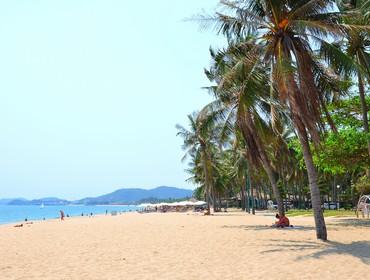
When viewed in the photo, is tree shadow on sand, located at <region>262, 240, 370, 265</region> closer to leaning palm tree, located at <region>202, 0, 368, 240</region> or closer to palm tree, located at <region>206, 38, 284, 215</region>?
A: leaning palm tree, located at <region>202, 0, 368, 240</region>

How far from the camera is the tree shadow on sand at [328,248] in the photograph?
11.9 m

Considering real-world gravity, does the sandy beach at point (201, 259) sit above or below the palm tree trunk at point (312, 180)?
below

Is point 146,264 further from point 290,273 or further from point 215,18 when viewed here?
point 215,18

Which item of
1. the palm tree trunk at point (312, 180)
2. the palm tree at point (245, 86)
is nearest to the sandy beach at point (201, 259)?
the palm tree trunk at point (312, 180)

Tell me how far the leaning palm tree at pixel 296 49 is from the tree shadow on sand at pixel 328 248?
1.16m

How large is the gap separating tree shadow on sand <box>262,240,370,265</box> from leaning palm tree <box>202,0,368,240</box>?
116 centimetres

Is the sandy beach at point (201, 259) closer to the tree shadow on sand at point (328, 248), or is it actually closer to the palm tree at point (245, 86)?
the tree shadow on sand at point (328, 248)

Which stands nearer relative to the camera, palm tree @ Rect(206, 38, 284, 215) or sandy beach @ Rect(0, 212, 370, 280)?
sandy beach @ Rect(0, 212, 370, 280)

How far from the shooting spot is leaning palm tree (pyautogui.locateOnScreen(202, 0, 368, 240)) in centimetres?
1422

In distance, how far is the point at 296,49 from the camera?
49.7ft

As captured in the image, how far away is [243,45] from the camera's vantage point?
16703 mm

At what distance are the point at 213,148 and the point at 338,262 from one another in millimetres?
42164

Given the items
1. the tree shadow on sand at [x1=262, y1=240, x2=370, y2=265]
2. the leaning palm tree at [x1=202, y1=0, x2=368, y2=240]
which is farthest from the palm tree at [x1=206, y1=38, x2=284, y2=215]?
the tree shadow on sand at [x1=262, y1=240, x2=370, y2=265]

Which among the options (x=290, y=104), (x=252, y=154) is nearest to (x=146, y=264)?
(x=290, y=104)
